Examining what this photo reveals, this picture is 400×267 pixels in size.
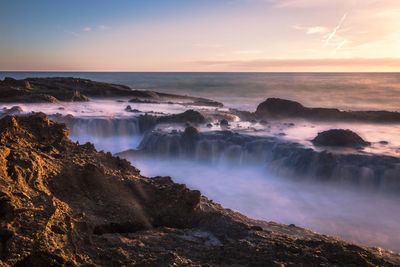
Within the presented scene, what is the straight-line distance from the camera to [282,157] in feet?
48.3

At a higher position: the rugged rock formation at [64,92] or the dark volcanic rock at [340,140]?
the rugged rock formation at [64,92]

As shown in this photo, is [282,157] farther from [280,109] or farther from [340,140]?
[280,109]

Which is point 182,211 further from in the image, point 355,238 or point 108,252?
point 355,238

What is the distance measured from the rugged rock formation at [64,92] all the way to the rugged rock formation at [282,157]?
10.8 m

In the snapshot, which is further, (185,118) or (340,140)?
(185,118)

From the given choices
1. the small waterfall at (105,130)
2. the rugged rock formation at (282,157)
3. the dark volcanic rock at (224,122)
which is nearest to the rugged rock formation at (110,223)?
the rugged rock formation at (282,157)

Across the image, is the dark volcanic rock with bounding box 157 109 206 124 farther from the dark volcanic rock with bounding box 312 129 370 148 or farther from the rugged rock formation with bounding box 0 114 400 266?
the rugged rock formation with bounding box 0 114 400 266

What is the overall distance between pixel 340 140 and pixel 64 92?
58.8 ft

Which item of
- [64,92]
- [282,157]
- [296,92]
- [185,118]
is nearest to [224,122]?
[185,118]

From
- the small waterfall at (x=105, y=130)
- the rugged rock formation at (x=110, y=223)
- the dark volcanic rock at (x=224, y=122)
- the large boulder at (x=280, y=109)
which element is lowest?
the small waterfall at (x=105, y=130)

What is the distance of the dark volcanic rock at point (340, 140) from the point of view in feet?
50.2

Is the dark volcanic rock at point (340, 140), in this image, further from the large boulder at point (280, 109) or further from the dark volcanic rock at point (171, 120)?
the large boulder at point (280, 109)

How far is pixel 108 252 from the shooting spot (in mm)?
3566

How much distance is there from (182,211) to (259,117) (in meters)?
18.5
